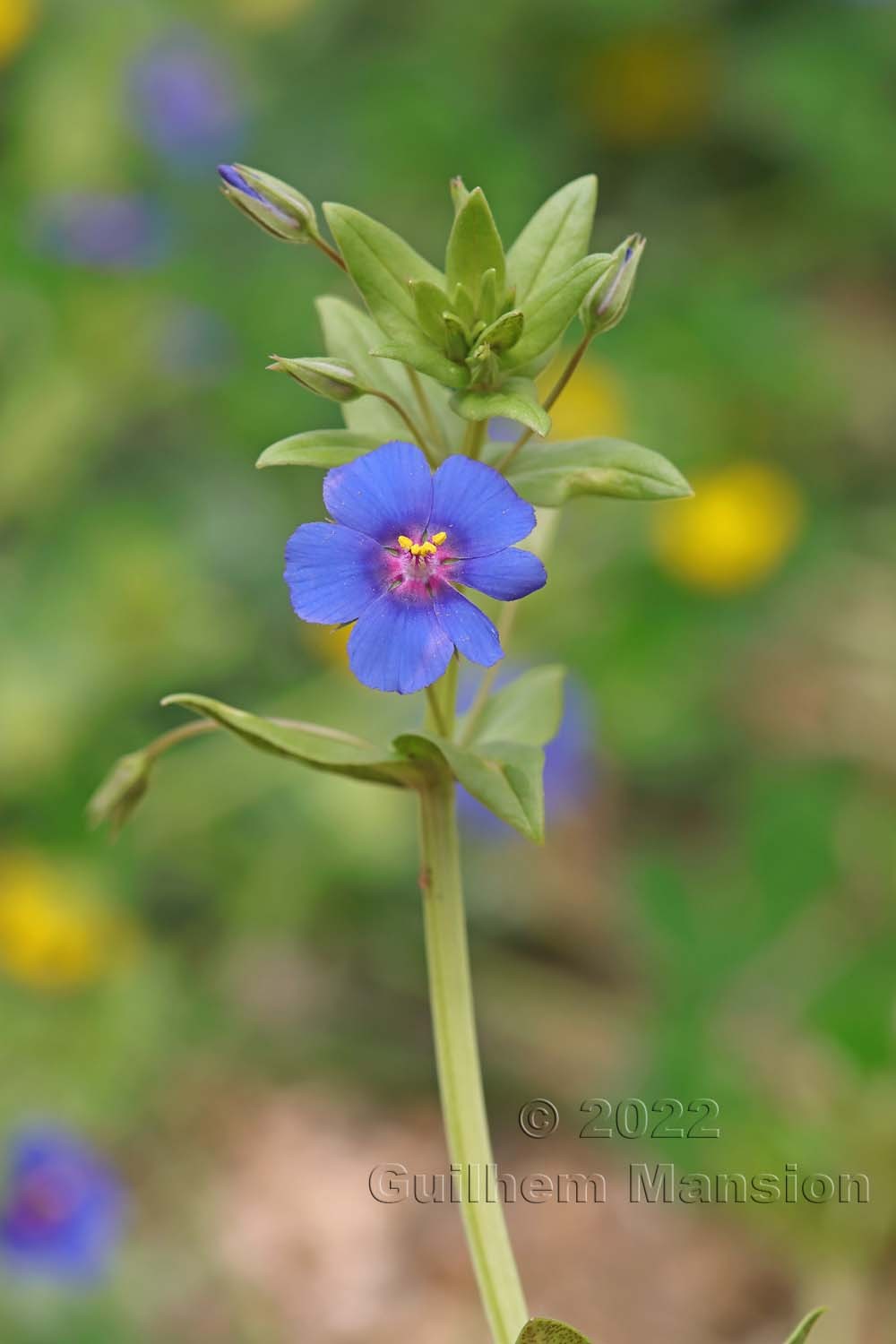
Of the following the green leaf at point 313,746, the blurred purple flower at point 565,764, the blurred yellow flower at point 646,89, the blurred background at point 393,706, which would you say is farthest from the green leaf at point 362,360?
the blurred yellow flower at point 646,89

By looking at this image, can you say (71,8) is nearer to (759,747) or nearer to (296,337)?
(296,337)

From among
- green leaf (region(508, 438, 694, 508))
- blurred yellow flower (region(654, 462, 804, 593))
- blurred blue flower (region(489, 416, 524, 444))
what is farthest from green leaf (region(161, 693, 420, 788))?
blurred yellow flower (region(654, 462, 804, 593))

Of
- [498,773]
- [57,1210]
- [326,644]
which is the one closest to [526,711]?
[498,773]

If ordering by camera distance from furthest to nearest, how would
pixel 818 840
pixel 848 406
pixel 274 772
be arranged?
pixel 848 406
pixel 274 772
pixel 818 840

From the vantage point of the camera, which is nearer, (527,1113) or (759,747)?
(527,1113)

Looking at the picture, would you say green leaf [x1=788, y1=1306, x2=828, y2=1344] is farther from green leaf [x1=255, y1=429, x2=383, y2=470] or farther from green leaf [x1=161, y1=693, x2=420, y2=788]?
green leaf [x1=255, y1=429, x2=383, y2=470]

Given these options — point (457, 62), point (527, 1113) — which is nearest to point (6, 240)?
point (457, 62)

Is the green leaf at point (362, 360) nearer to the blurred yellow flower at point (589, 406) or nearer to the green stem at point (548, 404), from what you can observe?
A: the green stem at point (548, 404)
